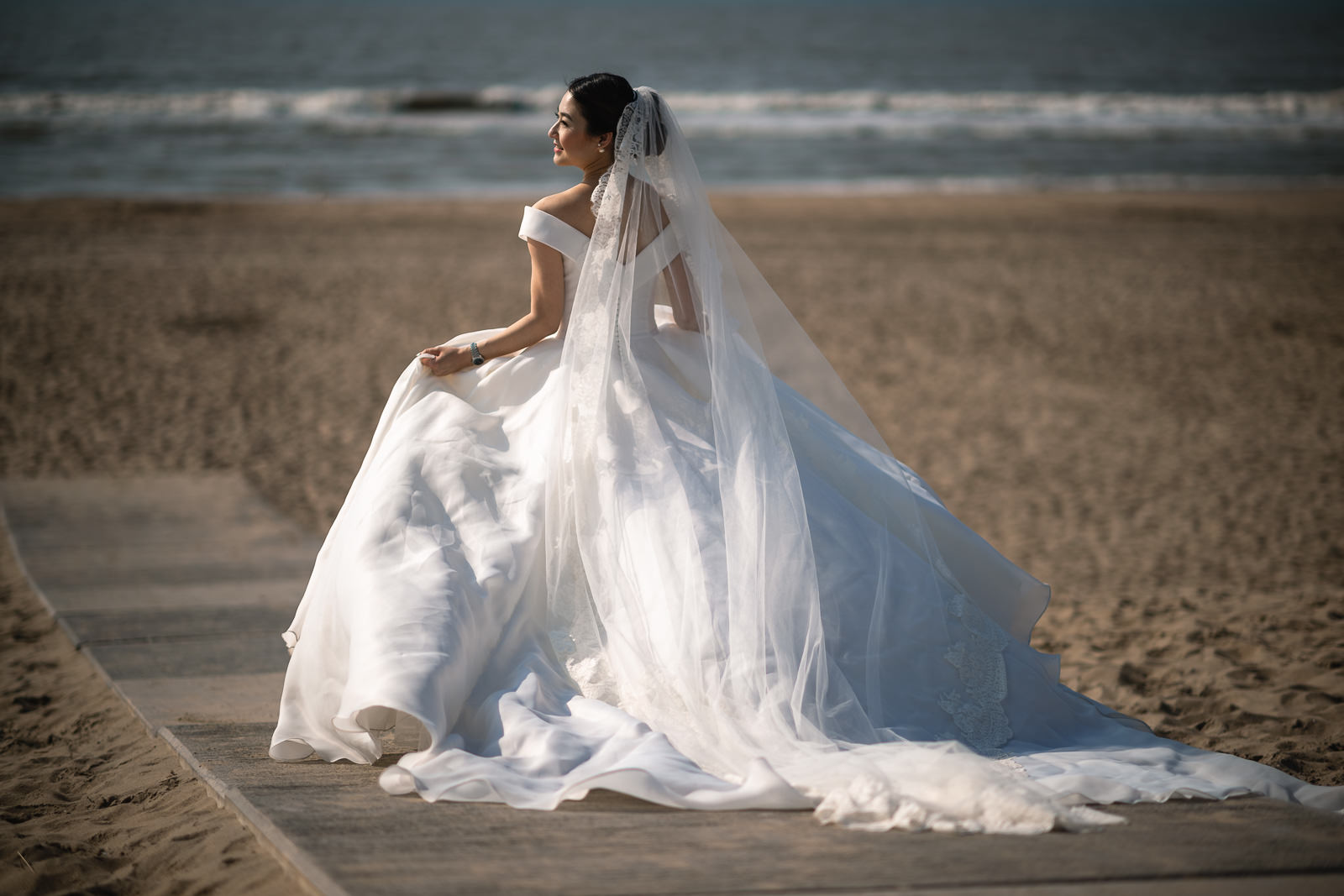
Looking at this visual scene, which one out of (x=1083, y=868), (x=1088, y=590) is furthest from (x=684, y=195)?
(x=1088, y=590)

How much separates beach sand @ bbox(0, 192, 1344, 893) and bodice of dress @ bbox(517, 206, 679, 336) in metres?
1.81

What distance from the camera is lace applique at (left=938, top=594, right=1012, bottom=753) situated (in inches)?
131

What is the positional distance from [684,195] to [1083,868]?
2201mm

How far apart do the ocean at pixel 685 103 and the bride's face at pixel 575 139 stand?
17505 mm

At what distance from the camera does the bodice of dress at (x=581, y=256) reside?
3.68m

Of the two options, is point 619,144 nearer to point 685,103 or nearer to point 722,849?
point 722,849

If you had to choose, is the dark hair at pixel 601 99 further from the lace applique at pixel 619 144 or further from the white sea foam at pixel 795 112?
the white sea foam at pixel 795 112

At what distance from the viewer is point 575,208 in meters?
3.73

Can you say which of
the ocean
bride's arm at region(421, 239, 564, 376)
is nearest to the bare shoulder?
bride's arm at region(421, 239, 564, 376)

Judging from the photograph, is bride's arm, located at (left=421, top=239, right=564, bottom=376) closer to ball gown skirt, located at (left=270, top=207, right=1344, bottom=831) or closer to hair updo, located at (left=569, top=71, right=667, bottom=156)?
ball gown skirt, located at (left=270, top=207, right=1344, bottom=831)

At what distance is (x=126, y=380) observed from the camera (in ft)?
31.7

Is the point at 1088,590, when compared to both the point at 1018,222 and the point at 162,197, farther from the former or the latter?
the point at 162,197

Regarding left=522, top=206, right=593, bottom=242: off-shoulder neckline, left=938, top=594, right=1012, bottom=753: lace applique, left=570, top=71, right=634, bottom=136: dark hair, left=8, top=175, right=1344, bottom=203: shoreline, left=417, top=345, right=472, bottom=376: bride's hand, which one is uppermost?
left=8, top=175, right=1344, bottom=203: shoreline

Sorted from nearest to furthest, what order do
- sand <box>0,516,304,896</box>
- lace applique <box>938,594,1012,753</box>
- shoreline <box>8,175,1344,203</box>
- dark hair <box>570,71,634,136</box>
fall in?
sand <box>0,516,304,896</box> < lace applique <box>938,594,1012,753</box> < dark hair <box>570,71,634,136</box> < shoreline <box>8,175,1344,203</box>
